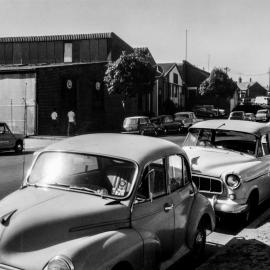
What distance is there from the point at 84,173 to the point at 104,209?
0.77 metres

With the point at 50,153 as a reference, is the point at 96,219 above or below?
below

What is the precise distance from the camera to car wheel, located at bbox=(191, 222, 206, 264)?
574 cm

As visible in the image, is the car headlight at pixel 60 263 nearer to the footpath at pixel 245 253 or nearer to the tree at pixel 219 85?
the footpath at pixel 245 253

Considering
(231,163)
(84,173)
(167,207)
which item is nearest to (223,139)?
(231,163)

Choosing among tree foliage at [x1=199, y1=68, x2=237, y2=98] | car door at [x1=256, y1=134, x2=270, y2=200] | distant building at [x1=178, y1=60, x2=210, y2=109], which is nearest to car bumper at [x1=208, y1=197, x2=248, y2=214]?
car door at [x1=256, y1=134, x2=270, y2=200]

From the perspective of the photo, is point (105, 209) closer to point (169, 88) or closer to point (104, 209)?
point (104, 209)

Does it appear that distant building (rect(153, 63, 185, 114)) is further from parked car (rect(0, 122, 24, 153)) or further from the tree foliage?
parked car (rect(0, 122, 24, 153))

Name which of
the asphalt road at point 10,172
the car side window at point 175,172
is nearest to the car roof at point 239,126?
the car side window at point 175,172

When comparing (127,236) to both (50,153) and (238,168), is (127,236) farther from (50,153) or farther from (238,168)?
(238,168)

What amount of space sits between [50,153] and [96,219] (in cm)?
126

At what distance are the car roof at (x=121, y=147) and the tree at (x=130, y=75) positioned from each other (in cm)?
2809

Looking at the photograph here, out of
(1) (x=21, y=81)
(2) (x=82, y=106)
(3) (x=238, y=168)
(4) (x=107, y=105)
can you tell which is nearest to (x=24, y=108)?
(1) (x=21, y=81)

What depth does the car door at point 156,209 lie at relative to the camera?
4.57m

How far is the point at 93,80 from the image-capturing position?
119ft
